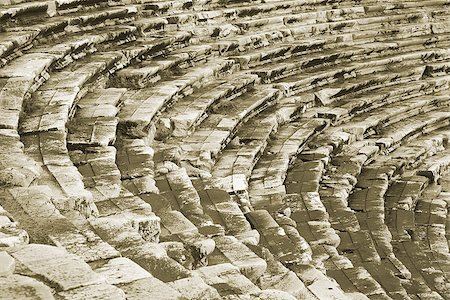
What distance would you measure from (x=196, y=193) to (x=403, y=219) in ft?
12.5

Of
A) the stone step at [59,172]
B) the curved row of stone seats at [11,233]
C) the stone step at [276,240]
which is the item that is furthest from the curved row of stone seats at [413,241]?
the curved row of stone seats at [11,233]

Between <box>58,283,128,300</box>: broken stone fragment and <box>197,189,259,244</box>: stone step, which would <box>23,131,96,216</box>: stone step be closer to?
<box>197,189,259,244</box>: stone step

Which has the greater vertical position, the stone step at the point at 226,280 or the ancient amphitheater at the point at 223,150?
the ancient amphitheater at the point at 223,150

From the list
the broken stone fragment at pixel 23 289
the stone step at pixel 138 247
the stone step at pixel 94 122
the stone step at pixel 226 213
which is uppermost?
the stone step at pixel 94 122

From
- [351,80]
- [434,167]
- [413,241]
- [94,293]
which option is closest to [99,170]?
[94,293]

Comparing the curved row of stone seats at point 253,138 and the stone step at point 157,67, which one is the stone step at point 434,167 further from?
the stone step at point 157,67

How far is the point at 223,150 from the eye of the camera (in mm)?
8695

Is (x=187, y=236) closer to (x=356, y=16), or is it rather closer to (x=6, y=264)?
(x=6, y=264)

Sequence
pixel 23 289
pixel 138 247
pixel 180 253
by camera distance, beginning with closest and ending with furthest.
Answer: pixel 23 289 < pixel 138 247 < pixel 180 253

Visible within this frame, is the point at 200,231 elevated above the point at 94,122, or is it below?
below

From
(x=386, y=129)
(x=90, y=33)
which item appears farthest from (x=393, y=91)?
(x=90, y=33)

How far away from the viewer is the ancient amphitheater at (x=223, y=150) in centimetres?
454

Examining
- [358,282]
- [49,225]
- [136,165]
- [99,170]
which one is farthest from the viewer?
[136,165]

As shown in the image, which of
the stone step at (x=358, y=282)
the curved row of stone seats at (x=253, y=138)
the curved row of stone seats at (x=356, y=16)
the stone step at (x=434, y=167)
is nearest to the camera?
the stone step at (x=358, y=282)
